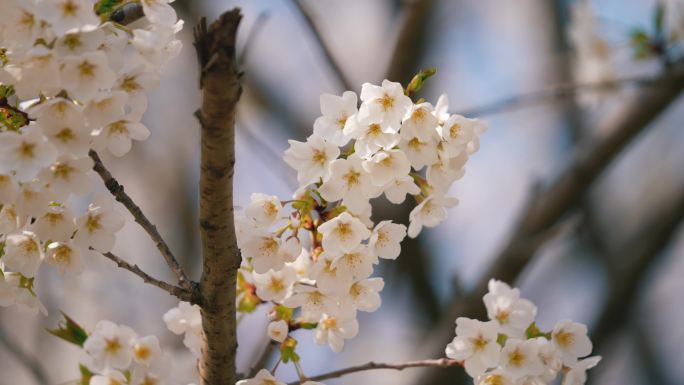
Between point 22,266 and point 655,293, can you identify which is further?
point 655,293

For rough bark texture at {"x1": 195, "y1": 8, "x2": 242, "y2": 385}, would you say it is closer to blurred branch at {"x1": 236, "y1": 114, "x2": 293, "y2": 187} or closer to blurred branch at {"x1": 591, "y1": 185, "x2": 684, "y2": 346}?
blurred branch at {"x1": 236, "y1": 114, "x2": 293, "y2": 187}

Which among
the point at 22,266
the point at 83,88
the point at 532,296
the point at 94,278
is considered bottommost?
the point at 22,266

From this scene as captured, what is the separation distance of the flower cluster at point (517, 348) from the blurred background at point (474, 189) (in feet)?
4.05

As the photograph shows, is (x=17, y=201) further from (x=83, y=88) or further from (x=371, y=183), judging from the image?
(x=371, y=183)

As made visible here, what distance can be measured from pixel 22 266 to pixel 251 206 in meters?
0.42

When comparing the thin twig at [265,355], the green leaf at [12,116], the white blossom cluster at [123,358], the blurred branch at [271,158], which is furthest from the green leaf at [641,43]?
the green leaf at [12,116]

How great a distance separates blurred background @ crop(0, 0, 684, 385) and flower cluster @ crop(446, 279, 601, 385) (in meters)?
1.23

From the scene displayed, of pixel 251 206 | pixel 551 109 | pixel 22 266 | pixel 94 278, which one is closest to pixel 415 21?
pixel 251 206

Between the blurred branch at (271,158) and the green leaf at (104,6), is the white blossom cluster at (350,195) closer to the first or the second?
the green leaf at (104,6)

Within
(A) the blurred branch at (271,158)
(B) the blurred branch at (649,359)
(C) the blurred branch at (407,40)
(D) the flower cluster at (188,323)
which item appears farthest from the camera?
(B) the blurred branch at (649,359)

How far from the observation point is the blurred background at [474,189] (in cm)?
343

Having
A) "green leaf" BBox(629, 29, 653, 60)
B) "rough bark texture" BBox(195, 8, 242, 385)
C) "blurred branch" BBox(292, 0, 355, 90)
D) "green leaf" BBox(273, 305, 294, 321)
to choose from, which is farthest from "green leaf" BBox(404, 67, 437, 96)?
"green leaf" BBox(629, 29, 653, 60)

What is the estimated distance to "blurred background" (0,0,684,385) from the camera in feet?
11.3

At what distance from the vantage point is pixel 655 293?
5.94m
